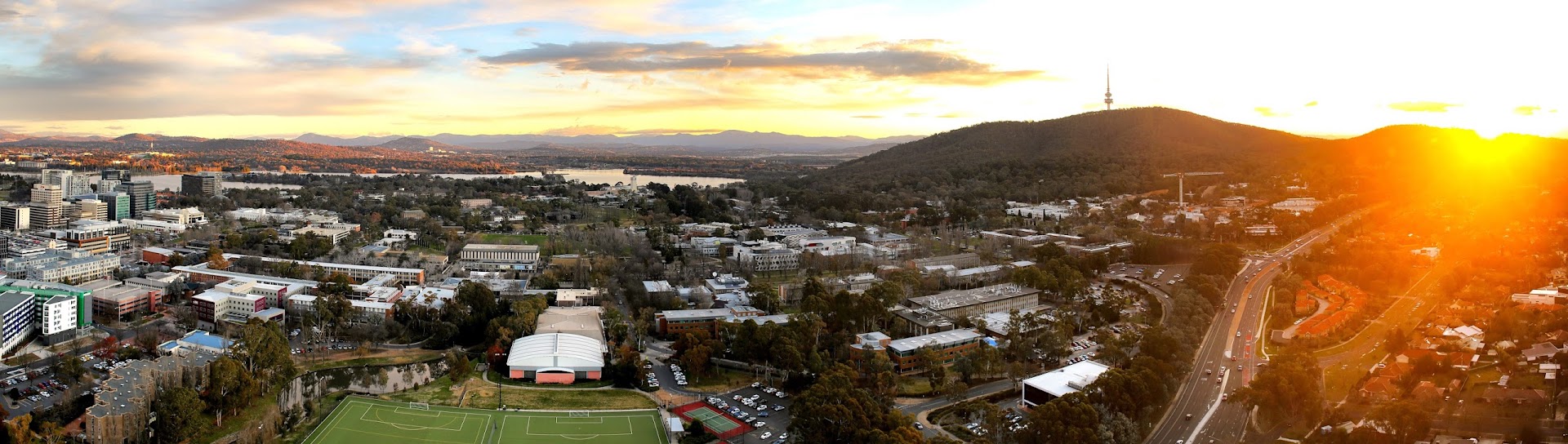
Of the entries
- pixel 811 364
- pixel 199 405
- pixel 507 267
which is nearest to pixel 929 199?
pixel 507 267

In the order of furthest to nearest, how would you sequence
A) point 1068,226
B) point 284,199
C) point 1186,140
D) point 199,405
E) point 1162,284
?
Result: 1. point 1186,140
2. point 284,199
3. point 1068,226
4. point 1162,284
5. point 199,405

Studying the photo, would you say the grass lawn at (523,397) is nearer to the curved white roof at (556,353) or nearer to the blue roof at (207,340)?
the curved white roof at (556,353)

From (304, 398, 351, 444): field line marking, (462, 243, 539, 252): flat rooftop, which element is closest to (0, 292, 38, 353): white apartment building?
(304, 398, 351, 444): field line marking

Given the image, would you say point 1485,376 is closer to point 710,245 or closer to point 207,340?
point 710,245

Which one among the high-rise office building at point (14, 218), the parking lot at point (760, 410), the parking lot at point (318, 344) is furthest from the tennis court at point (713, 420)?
the high-rise office building at point (14, 218)

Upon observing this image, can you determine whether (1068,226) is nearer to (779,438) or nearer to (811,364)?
(811,364)

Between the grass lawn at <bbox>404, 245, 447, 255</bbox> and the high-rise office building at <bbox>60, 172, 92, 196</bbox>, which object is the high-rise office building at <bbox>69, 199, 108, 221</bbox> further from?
the grass lawn at <bbox>404, 245, 447, 255</bbox>
